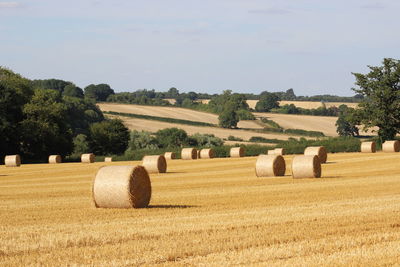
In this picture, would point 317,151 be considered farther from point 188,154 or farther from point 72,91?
point 72,91

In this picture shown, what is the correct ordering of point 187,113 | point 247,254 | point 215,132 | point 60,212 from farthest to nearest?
point 187,113 → point 215,132 → point 60,212 → point 247,254

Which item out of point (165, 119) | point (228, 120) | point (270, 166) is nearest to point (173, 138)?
point (228, 120)

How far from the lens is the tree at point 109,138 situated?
102 m

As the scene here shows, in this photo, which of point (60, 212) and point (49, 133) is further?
point (49, 133)

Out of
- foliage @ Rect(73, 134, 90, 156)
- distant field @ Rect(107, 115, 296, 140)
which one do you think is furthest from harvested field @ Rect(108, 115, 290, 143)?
foliage @ Rect(73, 134, 90, 156)

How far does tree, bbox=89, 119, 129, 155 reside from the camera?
335 ft

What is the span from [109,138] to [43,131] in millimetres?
18106

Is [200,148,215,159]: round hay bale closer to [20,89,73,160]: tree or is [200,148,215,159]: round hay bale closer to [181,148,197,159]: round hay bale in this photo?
[181,148,197,159]: round hay bale

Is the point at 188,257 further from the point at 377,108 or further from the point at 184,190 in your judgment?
the point at 377,108

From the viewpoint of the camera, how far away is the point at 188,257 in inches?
516

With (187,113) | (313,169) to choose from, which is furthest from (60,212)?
(187,113)

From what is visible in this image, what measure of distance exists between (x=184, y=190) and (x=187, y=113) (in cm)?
12634

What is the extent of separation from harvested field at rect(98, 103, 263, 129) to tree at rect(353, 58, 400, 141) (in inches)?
2014

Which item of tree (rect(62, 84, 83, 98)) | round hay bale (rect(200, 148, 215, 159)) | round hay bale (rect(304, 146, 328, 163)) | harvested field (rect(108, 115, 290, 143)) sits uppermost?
tree (rect(62, 84, 83, 98))
